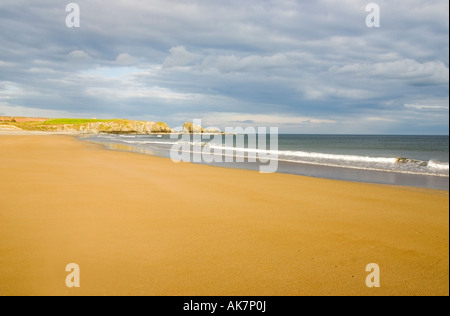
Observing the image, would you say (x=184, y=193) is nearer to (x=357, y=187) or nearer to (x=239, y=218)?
(x=239, y=218)

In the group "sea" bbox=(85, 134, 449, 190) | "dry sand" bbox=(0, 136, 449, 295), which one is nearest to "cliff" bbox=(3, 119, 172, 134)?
"sea" bbox=(85, 134, 449, 190)

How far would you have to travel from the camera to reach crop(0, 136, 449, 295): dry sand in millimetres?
3773

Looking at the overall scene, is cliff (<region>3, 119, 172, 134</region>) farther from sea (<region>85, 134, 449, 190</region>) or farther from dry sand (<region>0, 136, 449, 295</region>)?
dry sand (<region>0, 136, 449, 295</region>)

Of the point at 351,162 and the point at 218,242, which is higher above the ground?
the point at 351,162

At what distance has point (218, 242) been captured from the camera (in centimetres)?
516

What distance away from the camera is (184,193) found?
909cm

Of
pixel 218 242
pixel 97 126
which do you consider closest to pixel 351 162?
pixel 218 242

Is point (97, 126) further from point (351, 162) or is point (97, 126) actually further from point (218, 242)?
point (218, 242)

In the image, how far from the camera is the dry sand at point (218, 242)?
377 centimetres

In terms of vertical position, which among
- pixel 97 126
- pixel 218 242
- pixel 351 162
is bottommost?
pixel 218 242

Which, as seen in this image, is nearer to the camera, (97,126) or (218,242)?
(218,242)

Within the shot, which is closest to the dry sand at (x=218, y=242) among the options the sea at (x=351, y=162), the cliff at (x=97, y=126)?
the sea at (x=351, y=162)

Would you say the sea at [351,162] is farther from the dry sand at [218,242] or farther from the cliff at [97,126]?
the cliff at [97,126]
